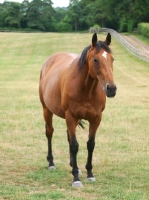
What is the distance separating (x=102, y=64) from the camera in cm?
573

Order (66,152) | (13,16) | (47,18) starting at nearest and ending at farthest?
(66,152) → (13,16) → (47,18)

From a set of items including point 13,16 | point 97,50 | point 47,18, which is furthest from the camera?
point 47,18

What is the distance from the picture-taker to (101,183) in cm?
638

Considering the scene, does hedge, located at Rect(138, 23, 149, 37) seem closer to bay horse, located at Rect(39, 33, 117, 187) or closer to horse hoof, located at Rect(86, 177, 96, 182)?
bay horse, located at Rect(39, 33, 117, 187)

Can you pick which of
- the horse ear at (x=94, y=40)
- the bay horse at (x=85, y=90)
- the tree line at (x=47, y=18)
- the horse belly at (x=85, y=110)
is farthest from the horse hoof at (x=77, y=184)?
the tree line at (x=47, y=18)

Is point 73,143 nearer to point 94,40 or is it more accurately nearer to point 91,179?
point 91,179

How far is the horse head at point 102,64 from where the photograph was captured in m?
5.55

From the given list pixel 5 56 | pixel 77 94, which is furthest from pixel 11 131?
pixel 5 56

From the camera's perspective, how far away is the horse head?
555cm

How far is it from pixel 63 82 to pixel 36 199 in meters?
1.97

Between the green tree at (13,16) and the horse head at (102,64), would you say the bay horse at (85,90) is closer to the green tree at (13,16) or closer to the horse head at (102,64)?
the horse head at (102,64)

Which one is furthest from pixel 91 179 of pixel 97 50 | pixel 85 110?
pixel 97 50

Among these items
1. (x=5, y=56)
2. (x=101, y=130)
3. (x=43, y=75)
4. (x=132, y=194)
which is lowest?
(x=5, y=56)

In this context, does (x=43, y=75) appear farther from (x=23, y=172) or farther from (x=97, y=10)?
(x=97, y=10)
